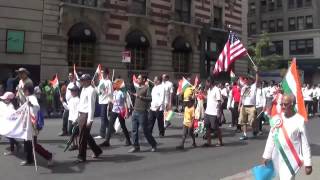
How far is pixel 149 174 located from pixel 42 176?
6.82 ft

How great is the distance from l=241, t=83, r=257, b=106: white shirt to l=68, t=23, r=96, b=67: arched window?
16049 millimetres

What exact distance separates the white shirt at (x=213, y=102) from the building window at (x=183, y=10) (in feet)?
77.1

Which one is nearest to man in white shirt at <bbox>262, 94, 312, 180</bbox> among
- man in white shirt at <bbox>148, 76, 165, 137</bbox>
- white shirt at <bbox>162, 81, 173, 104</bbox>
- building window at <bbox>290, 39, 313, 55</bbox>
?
man in white shirt at <bbox>148, 76, 165, 137</bbox>

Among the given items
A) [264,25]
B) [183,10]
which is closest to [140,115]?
[183,10]

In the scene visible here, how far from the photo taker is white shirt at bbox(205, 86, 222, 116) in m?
13.7

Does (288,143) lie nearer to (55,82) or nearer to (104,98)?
(104,98)

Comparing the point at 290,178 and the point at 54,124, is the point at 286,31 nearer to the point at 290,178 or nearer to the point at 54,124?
the point at 54,124

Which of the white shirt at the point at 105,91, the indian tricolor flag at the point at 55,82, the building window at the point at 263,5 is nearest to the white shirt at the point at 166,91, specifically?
the white shirt at the point at 105,91

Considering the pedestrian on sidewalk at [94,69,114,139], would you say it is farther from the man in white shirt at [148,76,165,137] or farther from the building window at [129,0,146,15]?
the building window at [129,0,146,15]

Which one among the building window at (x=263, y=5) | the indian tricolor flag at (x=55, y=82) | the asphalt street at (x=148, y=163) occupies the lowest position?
the asphalt street at (x=148, y=163)

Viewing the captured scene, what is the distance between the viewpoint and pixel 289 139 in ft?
20.4

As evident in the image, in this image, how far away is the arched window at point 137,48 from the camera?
107 feet

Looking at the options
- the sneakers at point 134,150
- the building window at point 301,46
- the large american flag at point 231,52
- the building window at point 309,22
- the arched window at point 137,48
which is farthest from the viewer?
the building window at point 301,46

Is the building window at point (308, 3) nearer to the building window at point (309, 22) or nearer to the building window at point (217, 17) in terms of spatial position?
the building window at point (309, 22)
